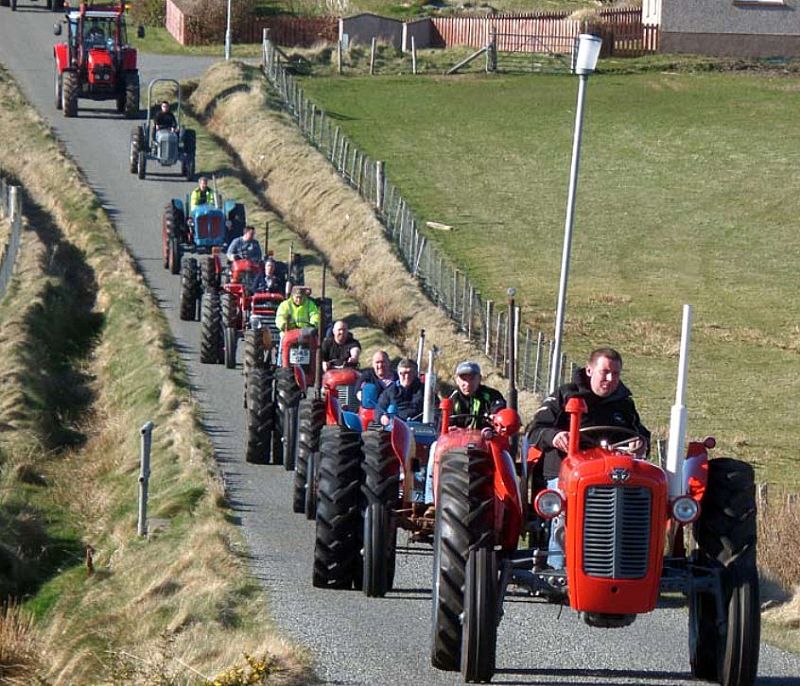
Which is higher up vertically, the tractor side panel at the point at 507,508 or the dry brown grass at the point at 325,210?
the tractor side panel at the point at 507,508

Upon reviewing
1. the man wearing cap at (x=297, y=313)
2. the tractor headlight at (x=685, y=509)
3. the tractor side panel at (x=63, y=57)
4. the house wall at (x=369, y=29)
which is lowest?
the man wearing cap at (x=297, y=313)

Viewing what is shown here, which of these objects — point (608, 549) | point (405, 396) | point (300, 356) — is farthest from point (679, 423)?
point (300, 356)

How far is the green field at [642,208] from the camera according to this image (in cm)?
3108

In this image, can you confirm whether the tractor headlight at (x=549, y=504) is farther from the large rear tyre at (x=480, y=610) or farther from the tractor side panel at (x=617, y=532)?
the large rear tyre at (x=480, y=610)

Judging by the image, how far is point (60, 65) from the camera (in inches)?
1854

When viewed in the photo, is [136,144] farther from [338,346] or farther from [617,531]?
[617,531]

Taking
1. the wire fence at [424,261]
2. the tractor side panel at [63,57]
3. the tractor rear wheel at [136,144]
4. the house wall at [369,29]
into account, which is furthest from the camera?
the house wall at [369,29]

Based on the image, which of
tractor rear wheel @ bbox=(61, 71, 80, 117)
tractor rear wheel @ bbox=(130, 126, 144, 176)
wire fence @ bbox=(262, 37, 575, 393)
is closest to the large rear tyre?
wire fence @ bbox=(262, 37, 575, 393)

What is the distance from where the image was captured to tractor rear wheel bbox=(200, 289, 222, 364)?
87.8 feet

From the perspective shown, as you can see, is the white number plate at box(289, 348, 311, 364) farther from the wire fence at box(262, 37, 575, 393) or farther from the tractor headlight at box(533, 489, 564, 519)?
the tractor headlight at box(533, 489, 564, 519)

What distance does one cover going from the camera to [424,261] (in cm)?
3566

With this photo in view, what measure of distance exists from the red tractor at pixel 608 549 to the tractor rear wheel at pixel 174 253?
22.4 metres

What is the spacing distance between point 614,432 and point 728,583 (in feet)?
3.58

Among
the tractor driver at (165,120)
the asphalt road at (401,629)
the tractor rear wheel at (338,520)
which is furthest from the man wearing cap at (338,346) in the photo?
the tractor driver at (165,120)
